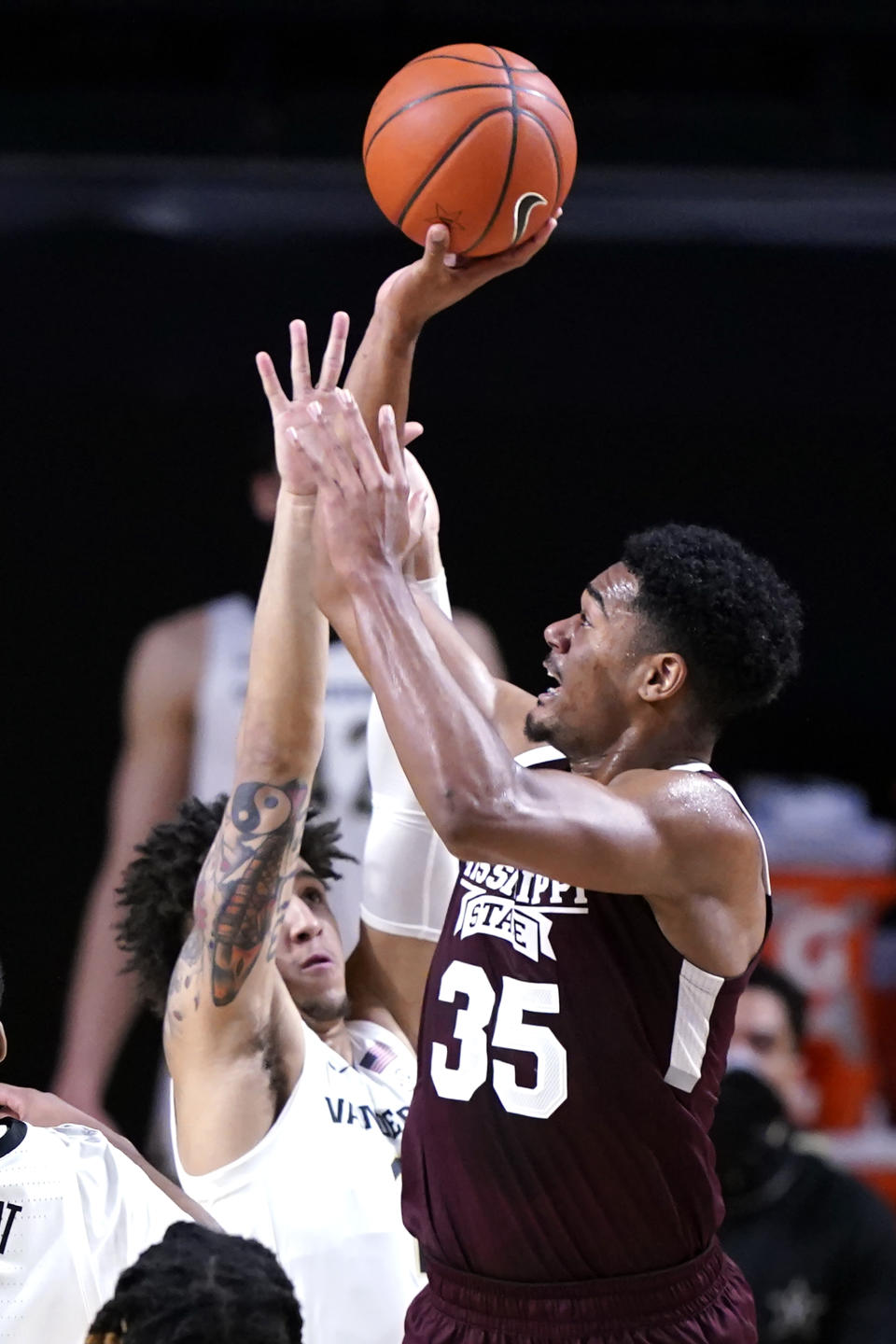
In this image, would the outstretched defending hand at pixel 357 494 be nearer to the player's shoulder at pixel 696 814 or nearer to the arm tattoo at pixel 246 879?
the player's shoulder at pixel 696 814

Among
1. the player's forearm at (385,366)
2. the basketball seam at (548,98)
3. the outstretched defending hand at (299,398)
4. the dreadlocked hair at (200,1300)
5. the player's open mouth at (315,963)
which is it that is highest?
the basketball seam at (548,98)

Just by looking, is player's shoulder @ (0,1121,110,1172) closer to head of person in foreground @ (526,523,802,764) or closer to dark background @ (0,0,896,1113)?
head of person in foreground @ (526,523,802,764)

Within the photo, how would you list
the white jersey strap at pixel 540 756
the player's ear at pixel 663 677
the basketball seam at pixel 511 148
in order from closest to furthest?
the player's ear at pixel 663 677, the white jersey strap at pixel 540 756, the basketball seam at pixel 511 148

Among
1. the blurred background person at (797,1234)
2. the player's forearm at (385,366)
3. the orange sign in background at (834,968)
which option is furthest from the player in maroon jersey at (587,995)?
the orange sign in background at (834,968)

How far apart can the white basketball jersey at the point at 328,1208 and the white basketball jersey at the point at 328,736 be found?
180cm

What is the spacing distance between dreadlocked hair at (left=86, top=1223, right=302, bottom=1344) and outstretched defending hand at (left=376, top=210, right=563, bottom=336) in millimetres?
1547

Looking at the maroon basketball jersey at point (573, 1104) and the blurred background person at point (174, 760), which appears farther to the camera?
the blurred background person at point (174, 760)

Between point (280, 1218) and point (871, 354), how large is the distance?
432 cm

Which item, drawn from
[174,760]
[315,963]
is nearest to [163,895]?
[315,963]

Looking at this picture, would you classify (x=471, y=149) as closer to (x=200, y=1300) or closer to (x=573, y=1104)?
(x=573, y=1104)

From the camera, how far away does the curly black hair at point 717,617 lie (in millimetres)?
2707

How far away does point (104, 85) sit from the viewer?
270 inches

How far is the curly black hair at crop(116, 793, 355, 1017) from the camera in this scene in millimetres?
3260

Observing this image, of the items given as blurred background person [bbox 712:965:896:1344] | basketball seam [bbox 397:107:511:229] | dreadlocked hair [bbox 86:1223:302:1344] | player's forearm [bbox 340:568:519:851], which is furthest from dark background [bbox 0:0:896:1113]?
dreadlocked hair [bbox 86:1223:302:1344]
